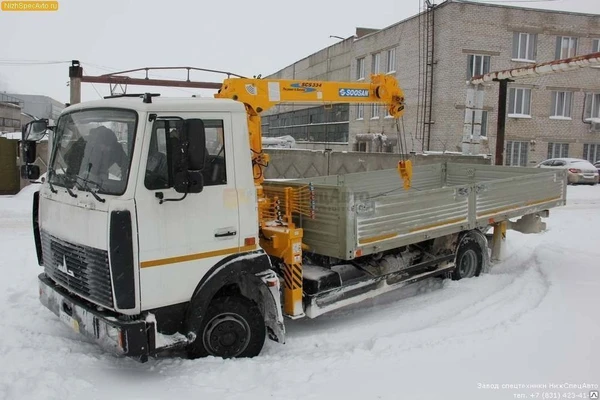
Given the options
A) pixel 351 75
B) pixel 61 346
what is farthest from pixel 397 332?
pixel 351 75

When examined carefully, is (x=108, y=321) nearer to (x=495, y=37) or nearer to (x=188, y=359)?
(x=188, y=359)

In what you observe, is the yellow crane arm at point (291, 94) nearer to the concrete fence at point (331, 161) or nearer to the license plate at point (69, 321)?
the license plate at point (69, 321)

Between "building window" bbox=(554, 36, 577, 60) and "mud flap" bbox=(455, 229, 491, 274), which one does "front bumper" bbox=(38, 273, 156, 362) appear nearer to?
"mud flap" bbox=(455, 229, 491, 274)

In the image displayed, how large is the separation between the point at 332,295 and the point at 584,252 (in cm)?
571

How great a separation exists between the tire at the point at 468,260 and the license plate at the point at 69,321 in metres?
5.21

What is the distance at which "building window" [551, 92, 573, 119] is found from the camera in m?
29.8

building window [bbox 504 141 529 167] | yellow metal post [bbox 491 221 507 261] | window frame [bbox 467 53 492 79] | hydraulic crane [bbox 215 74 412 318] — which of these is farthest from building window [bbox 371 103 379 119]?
hydraulic crane [bbox 215 74 412 318]

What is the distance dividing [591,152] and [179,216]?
3175 cm

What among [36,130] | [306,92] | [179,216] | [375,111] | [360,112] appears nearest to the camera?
[179,216]

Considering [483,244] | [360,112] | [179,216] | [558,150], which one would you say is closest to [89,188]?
[179,216]

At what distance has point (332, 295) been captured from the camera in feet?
18.9

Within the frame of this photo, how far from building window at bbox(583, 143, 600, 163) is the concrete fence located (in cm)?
1650

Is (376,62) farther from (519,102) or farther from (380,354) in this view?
(380,354)

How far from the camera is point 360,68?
36281 millimetres
